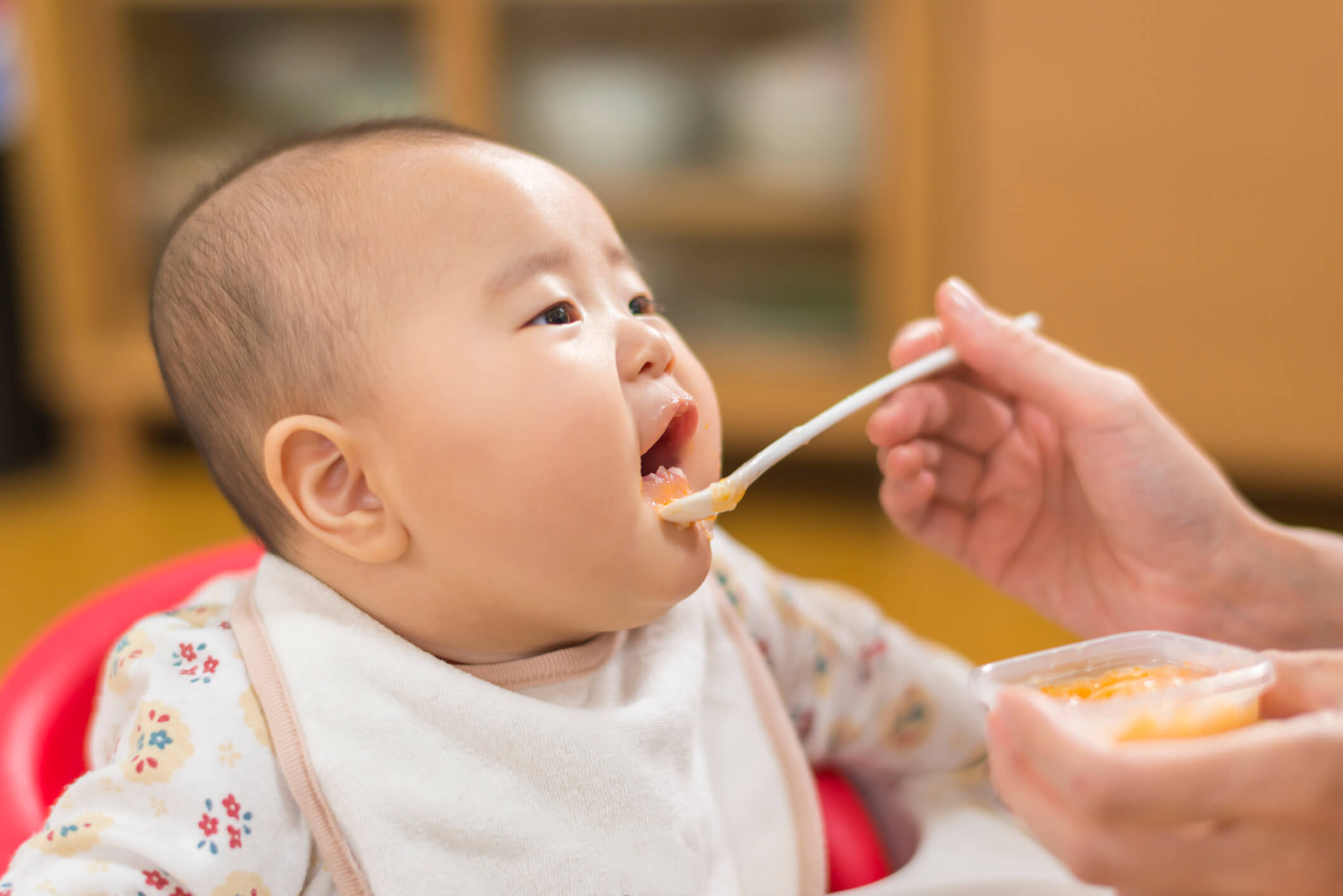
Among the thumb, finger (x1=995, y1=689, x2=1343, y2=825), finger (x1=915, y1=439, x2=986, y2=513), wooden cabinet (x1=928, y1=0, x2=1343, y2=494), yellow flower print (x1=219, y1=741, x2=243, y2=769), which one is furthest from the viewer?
wooden cabinet (x1=928, y1=0, x2=1343, y2=494)

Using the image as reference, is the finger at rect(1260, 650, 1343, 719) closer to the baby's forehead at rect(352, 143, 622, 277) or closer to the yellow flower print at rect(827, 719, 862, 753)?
the yellow flower print at rect(827, 719, 862, 753)

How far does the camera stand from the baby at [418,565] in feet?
1.86

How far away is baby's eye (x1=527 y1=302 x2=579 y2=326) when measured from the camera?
0.60 meters

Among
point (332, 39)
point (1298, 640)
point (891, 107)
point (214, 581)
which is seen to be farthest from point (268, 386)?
point (332, 39)

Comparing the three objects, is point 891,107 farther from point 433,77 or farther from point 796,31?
point 433,77

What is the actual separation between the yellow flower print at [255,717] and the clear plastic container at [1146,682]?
1.09 feet

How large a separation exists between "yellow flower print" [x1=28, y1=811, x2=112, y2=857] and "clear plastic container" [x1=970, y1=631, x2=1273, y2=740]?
39cm

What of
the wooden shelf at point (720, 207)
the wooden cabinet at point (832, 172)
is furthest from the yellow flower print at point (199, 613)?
the wooden shelf at point (720, 207)

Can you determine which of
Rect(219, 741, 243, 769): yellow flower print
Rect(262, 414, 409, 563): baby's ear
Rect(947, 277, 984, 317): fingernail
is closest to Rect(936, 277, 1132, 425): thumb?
Rect(947, 277, 984, 317): fingernail

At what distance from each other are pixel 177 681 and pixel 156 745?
0.14 feet

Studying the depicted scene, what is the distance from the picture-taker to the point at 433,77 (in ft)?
7.16

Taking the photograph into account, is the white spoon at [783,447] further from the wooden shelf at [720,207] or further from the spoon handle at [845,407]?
the wooden shelf at [720,207]

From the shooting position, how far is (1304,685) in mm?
536

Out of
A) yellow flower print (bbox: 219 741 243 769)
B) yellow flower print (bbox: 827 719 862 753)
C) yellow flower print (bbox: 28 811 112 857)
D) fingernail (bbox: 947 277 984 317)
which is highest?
fingernail (bbox: 947 277 984 317)
